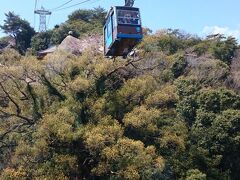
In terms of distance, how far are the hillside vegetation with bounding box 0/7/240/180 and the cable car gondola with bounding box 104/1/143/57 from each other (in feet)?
15.4

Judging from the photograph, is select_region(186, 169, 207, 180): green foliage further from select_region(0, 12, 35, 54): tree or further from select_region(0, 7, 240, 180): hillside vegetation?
select_region(0, 12, 35, 54): tree

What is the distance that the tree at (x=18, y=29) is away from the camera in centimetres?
5228

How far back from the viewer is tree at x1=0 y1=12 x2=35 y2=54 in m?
52.3

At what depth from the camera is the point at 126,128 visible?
22.0 metres

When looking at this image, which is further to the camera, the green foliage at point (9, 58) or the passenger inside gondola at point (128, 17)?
the green foliage at point (9, 58)

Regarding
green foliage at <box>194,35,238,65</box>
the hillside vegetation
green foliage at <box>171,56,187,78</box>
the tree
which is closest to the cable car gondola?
the hillside vegetation

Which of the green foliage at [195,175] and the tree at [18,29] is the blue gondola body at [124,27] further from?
the tree at [18,29]

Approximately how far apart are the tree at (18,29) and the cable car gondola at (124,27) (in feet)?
119

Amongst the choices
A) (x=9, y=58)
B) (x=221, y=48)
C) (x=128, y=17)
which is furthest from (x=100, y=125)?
(x=221, y=48)

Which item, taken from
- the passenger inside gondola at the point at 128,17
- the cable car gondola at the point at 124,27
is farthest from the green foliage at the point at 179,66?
the passenger inside gondola at the point at 128,17

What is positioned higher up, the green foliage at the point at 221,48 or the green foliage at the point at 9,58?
the green foliage at the point at 221,48

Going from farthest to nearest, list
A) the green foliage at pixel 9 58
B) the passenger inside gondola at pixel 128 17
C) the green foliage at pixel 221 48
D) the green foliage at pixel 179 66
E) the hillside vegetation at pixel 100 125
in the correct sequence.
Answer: the green foliage at pixel 221 48 < the green foliage at pixel 179 66 < the green foliage at pixel 9 58 < the hillside vegetation at pixel 100 125 < the passenger inside gondola at pixel 128 17

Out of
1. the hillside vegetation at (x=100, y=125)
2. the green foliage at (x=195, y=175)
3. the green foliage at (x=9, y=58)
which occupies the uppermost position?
the green foliage at (x=9, y=58)

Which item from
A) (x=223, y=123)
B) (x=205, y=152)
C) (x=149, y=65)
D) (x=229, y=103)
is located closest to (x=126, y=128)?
(x=149, y=65)
